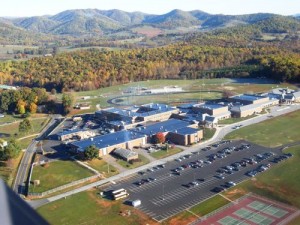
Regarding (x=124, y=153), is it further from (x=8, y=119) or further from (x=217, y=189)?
(x=8, y=119)

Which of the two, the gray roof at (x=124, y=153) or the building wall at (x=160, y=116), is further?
the building wall at (x=160, y=116)

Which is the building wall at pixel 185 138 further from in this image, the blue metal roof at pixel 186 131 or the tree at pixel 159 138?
the tree at pixel 159 138

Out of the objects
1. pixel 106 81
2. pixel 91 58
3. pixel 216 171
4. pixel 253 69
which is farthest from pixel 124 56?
pixel 216 171

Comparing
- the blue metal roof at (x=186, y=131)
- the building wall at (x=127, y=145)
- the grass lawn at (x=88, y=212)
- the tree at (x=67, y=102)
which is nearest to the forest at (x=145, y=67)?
the tree at (x=67, y=102)

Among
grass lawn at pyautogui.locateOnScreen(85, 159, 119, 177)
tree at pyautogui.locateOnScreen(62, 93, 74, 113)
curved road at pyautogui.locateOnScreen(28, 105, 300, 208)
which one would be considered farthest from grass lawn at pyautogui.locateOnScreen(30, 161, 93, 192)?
tree at pyautogui.locateOnScreen(62, 93, 74, 113)

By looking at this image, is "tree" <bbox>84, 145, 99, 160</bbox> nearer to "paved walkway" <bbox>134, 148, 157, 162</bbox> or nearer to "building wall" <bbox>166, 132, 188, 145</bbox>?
"paved walkway" <bbox>134, 148, 157, 162</bbox>

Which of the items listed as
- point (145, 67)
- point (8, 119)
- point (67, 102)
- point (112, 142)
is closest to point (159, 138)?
point (112, 142)
